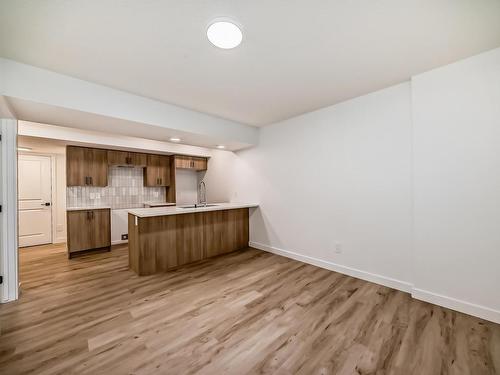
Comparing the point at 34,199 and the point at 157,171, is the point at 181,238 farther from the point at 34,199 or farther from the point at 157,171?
the point at 34,199

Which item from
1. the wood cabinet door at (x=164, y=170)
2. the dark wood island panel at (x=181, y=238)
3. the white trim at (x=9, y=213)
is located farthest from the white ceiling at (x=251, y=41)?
the wood cabinet door at (x=164, y=170)

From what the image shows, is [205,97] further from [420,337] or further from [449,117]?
[420,337]

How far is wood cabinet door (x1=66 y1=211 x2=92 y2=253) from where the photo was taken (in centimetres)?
380

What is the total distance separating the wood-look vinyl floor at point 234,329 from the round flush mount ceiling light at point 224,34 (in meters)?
2.43

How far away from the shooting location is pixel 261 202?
4.20 m

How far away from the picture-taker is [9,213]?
7.43ft

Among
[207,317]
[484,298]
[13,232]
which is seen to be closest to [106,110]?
[13,232]

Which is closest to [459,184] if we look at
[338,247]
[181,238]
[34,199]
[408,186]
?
[408,186]

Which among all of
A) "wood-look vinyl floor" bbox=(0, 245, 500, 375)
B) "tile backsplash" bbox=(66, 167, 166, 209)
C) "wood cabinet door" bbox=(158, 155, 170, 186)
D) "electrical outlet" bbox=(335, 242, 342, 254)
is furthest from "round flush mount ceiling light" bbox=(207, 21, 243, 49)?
"tile backsplash" bbox=(66, 167, 166, 209)

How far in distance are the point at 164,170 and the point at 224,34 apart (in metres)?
4.36

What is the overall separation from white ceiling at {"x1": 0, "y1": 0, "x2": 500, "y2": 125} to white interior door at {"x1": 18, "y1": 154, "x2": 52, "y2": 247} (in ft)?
12.4

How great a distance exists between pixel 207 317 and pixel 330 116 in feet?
10.1

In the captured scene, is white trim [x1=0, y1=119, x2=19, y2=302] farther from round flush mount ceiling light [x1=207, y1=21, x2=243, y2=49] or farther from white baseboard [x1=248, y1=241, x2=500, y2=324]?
white baseboard [x1=248, y1=241, x2=500, y2=324]

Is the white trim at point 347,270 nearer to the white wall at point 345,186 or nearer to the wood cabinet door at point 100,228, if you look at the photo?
the white wall at point 345,186
